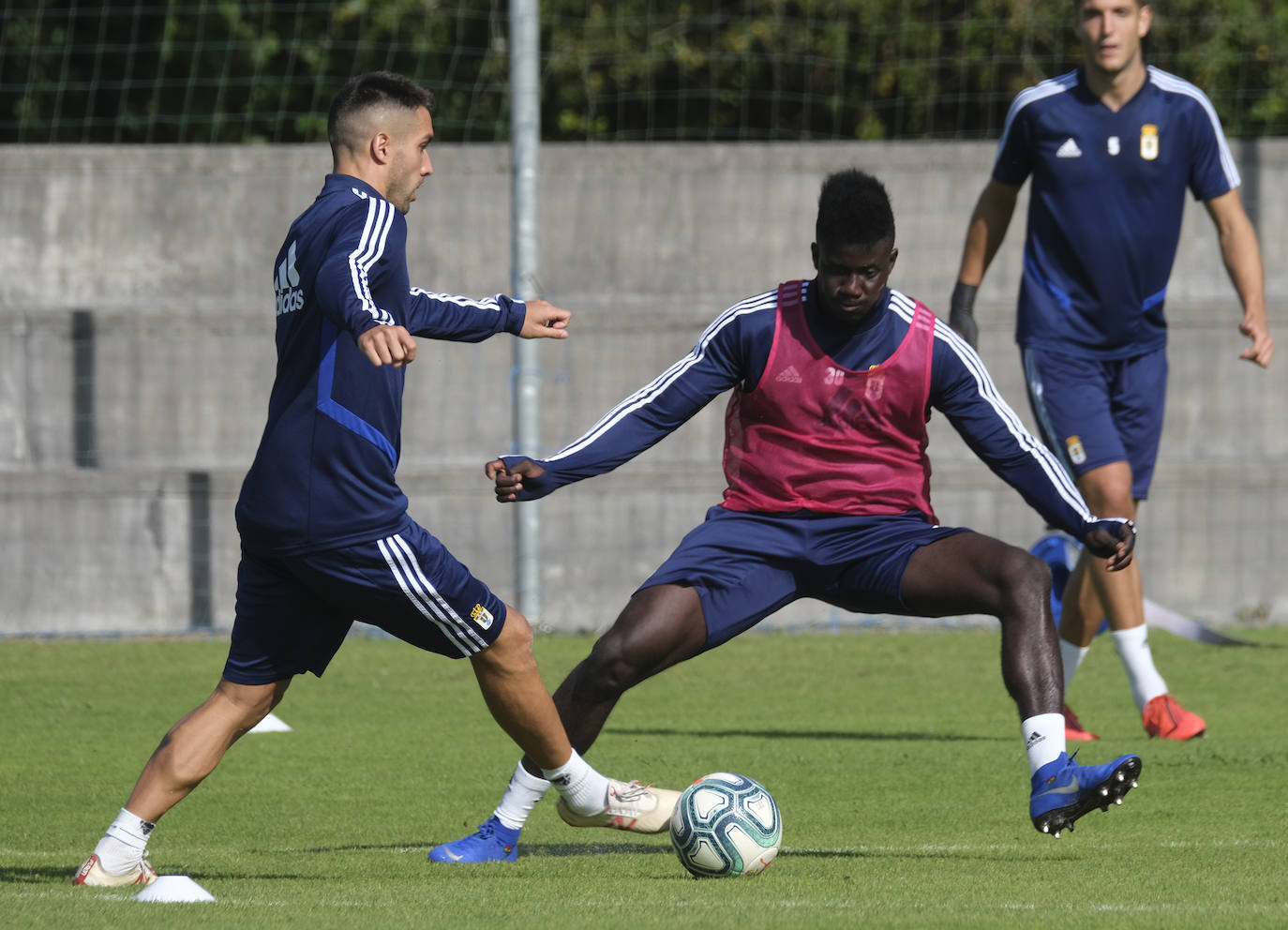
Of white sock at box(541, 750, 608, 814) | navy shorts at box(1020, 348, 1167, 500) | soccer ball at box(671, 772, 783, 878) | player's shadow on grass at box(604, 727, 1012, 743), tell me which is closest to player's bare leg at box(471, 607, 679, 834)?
white sock at box(541, 750, 608, 814)

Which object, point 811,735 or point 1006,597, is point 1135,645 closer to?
point 811,735

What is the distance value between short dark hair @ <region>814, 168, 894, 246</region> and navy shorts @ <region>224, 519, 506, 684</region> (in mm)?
1471

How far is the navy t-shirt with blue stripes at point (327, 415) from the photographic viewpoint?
498 cm

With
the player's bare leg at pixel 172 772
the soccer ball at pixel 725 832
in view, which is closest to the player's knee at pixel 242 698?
the player's bare leg at pixel 172 772

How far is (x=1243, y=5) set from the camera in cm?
1652

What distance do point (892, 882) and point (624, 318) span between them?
8.46m

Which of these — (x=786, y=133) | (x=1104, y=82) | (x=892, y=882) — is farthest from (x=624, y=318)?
(x=892, y=882)

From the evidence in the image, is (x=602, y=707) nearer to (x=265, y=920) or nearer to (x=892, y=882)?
(x=892, y=882)

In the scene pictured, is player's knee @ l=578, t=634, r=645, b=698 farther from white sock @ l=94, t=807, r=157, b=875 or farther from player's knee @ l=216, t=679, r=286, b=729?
white sock @ l=94, t=807, r=157, b=875

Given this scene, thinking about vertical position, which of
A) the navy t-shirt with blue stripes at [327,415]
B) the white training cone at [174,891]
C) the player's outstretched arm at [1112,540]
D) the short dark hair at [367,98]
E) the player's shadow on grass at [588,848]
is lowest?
the player's shadow on grass at [588,848]

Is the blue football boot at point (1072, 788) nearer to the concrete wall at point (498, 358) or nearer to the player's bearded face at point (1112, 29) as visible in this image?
the player's bearded face at point (1112, 29)

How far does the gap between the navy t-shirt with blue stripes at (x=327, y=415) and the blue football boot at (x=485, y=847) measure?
1.07 meters

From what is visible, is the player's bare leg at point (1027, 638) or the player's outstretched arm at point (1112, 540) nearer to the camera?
the player's bare leg at point (1027, 638)

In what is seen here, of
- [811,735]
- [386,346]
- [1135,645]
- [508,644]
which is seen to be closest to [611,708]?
[508,644]
